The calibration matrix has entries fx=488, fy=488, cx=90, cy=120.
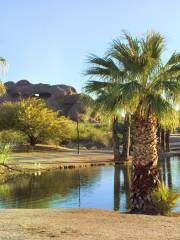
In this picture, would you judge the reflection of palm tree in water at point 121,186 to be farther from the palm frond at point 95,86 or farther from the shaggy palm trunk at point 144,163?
the palm frond at point 95,86

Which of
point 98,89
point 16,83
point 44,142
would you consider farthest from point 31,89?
point 98,89

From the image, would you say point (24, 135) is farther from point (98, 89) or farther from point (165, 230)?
point (165, 230)

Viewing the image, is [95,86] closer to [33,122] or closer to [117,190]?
[117,190]

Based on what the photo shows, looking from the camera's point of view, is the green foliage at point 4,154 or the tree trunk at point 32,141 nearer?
the green foliage at point 4,154

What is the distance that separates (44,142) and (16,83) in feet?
175

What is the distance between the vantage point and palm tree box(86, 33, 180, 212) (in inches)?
637

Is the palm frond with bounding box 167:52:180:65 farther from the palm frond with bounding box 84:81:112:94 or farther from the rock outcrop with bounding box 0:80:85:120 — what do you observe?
the rock outcrop with bounding box 0:80:85:120

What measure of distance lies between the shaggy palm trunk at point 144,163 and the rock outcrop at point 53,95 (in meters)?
82.0

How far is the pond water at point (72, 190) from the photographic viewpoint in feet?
69.9

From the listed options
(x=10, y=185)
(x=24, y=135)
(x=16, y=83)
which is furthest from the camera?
(x=16, y=83)

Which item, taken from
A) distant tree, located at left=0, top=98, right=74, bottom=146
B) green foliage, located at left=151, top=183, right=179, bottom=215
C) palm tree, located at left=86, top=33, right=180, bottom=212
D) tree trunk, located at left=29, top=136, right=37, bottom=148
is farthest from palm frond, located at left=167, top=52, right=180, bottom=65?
tree trunk, located at left=29, top=136, right=37, bottom=148

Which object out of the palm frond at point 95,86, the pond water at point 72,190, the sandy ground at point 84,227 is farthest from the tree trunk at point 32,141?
the sandy ground at point 84,227

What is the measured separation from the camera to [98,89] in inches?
708

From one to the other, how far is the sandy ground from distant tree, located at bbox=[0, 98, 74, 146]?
46.3m
